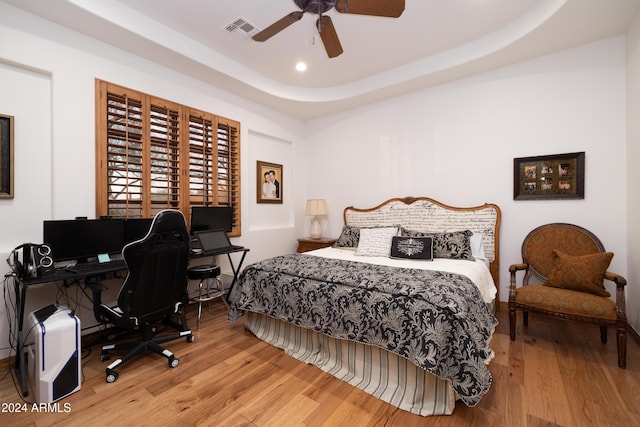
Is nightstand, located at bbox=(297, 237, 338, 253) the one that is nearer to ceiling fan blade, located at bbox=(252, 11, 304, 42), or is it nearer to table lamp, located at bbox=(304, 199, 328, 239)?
table lamp, located at bbox=(304, 199, 328, 239)

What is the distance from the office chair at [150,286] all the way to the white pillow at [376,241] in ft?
6.56

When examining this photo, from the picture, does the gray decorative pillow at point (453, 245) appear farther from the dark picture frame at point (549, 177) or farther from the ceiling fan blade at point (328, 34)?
the ceiling fan blade at point (328, 34)

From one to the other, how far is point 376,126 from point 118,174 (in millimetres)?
3424

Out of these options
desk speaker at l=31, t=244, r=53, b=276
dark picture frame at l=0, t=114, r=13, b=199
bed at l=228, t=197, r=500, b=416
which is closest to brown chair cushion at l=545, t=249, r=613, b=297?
bed at l=228, t=197, r=500, b=416

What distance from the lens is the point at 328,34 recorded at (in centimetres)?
228

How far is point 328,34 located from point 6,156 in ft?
9.15

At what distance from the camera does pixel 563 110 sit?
9.96ft

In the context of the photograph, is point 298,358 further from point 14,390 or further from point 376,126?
point 376,126

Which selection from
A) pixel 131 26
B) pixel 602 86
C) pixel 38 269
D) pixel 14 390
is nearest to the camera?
pixel 14 390

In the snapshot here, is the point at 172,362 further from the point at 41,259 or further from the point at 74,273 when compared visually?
the point at 41,259

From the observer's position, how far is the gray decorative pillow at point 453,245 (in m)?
3.07

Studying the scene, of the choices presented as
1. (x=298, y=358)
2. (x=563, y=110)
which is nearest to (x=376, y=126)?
(x=563, y=110)

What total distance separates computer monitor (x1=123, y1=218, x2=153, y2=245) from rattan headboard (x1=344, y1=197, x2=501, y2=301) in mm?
2834

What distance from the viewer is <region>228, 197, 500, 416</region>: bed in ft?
5.44
